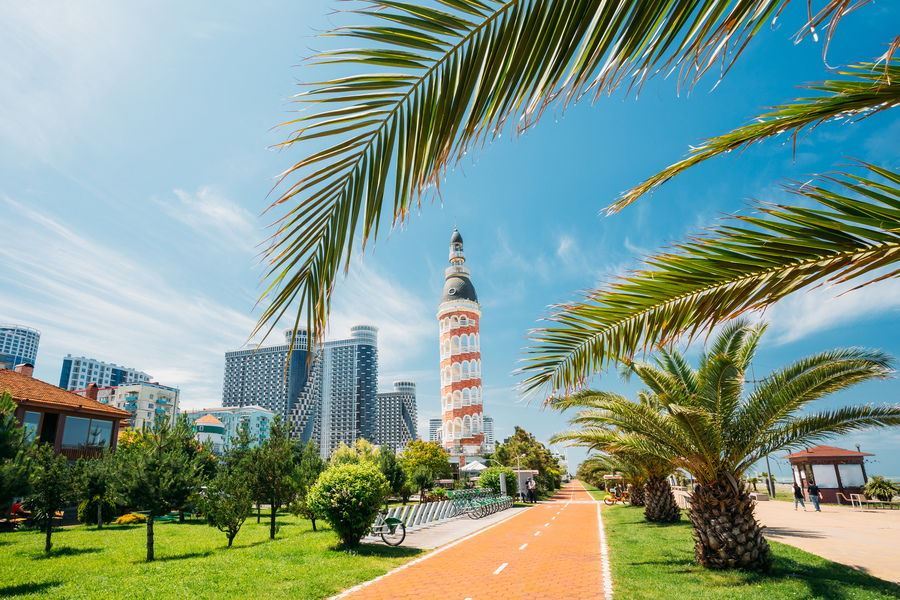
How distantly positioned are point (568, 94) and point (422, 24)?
18.6 inches

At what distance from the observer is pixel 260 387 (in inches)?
7195

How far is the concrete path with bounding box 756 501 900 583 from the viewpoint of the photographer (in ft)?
34.1

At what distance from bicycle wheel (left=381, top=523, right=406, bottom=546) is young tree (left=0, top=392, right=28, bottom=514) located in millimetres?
8767

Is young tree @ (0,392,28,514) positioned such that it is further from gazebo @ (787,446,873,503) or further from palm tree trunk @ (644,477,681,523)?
gazebo @ (787,446,873,503)

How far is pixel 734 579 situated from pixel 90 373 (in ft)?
643

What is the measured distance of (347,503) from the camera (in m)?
13.7

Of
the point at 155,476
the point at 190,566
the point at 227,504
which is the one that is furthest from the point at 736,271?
the point at 227,504

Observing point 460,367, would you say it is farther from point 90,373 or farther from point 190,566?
point 90,373

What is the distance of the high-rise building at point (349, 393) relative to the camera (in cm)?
17850

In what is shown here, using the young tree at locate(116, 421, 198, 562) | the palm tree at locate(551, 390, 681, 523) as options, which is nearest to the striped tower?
the palm tree at locate(551, 390, 681, 523)

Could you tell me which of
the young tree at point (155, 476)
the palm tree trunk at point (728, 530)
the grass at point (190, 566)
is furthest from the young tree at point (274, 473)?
the palm tree trunk at point (728, 530)

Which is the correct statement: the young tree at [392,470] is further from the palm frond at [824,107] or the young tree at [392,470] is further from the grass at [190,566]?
the palm frond at [824,107]

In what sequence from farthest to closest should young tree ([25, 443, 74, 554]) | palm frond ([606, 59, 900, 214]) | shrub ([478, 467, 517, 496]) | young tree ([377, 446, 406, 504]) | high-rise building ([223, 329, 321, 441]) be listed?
1. high-rise building ([223, 329, 321, 441])
2. shrub ([478, 467, 517, 496])
3. young tree ([377, 446, 406, 504])
4. young tree ([25, 443, 74, 554])
5. palm frond ([606, 59, 900, 214])

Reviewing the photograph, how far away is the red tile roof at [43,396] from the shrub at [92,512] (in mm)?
7147
